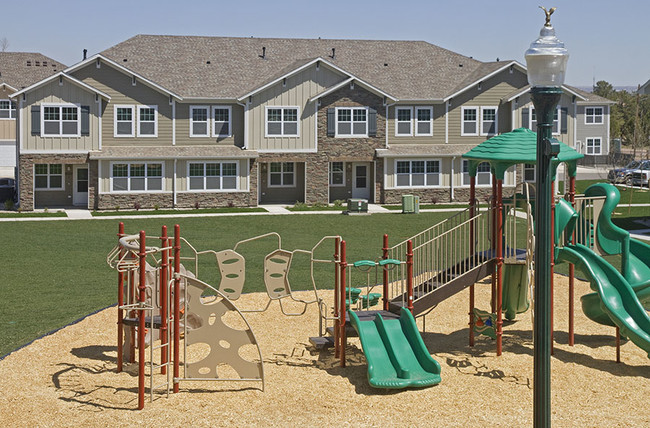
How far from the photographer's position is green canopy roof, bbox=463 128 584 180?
1536 centimetres

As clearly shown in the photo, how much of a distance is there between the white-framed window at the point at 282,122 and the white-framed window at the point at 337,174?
3.54 m

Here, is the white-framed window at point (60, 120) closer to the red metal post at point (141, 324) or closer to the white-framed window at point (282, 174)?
the white-framed window at point (282, 174)

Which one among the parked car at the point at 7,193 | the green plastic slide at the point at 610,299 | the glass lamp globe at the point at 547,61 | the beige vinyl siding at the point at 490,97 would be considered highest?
the beige vinyl siding at the point at 490,97

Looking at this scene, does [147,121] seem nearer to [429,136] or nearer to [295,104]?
[295,104]

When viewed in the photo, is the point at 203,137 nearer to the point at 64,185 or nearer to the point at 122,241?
the point at 64,185

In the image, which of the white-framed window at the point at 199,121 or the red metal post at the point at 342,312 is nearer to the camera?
the red metal post at the point at 342,312

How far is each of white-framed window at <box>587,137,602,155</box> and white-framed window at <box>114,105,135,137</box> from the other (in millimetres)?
40223

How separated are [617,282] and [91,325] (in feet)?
31.6

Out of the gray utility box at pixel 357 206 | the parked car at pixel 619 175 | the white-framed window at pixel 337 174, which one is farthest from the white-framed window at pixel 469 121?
the parked car at pixel 619 175

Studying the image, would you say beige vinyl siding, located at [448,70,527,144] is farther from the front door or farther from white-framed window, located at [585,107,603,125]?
white-framed window, located at [585,107,603,125]

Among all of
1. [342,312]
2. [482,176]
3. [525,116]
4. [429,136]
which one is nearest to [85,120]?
[429,136]

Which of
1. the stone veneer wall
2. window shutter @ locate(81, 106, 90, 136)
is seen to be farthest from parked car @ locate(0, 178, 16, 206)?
window shutter @ locate(81, 106, 90, 136)

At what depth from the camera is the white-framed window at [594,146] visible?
70.5 meters

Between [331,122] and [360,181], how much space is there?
14.2 ft
